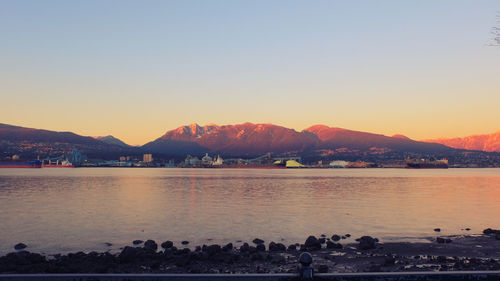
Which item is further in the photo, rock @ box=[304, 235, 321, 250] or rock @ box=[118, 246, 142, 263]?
rock @ box=[304, 235, 321, 250]

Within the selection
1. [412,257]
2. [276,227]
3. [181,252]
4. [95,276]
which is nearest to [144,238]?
[181,252]

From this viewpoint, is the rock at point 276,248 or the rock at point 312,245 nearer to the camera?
the rock at point 276,248

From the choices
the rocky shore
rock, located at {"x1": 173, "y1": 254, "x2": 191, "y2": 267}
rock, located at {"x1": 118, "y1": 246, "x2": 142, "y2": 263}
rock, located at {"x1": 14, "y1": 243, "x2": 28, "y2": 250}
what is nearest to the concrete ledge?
the rocky shore

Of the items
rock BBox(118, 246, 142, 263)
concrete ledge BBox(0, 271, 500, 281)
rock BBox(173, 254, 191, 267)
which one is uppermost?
concrete ledge BBox(0, 271, 500, 281)

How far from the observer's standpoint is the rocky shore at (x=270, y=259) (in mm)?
17938

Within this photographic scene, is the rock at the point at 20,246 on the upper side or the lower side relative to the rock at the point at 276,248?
lower

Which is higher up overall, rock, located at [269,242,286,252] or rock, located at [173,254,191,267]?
rock, located at [173,254,191,267]

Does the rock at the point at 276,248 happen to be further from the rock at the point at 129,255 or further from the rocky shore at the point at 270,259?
the rock at the point at 129,255

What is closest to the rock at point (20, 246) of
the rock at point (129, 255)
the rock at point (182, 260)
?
the rock at point (129, 255)

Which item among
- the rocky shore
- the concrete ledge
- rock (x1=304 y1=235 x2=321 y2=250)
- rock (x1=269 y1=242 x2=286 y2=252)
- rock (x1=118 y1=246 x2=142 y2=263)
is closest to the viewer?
the concrete ledge

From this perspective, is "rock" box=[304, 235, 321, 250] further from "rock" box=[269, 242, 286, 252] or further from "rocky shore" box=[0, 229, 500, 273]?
"rock" box=[269, 242, 286, 252]

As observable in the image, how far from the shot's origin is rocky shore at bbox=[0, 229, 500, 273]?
17.9 m

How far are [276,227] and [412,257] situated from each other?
14026mm

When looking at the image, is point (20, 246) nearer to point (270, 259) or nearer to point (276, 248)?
point (276, 248)
